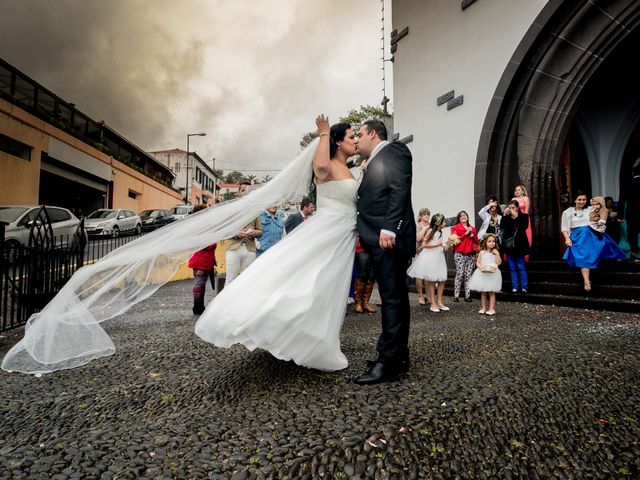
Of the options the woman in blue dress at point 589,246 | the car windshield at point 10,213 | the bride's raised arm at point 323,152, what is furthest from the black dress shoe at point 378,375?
the car windshield at point 10,213

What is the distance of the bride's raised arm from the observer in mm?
2918

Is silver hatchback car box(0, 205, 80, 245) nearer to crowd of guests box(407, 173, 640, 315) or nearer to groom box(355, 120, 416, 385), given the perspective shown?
crowd of guests box(407, 173, 640, 315)

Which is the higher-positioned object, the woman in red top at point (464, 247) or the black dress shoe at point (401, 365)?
the woman in red top at point (464, 247)

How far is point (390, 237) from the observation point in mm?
2725

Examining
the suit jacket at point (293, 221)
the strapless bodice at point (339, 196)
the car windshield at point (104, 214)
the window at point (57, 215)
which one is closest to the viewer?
the strapless bodice at point (339, 196)

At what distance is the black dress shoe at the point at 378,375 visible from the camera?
105 inches

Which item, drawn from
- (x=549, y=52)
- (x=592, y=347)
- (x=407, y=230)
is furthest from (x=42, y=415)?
(x=549, y=52)

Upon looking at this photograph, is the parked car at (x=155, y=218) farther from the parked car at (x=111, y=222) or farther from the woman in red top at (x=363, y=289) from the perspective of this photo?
the woman in red top at (x=363, y=289)

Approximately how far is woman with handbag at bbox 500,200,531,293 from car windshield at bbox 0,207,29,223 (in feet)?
44.8

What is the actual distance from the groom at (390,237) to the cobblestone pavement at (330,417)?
0.24 metres

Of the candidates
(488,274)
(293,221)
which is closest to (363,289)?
(293,221)

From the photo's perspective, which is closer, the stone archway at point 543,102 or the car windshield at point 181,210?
the stone archway at point 543,102

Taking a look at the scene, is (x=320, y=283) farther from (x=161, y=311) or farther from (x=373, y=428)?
(x=161, y=311)

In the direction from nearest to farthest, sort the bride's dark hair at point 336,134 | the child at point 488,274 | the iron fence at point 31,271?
the bride's dark hair at point 336,134 → the iron fence at point 31,271 → the child at point 488,274
